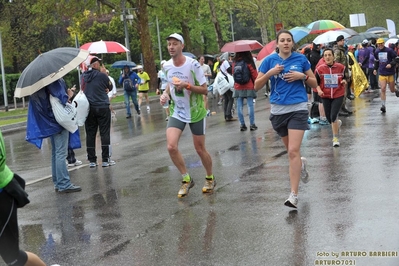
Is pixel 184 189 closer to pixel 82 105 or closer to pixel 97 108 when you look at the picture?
pixel 82 105

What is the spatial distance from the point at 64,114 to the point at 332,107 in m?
4.88

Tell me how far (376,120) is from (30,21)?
32.7 m

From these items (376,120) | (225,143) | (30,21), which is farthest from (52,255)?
(30,21)

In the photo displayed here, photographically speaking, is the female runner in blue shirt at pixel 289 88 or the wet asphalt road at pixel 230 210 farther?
the female runner in blue shirt at pixel 289 88

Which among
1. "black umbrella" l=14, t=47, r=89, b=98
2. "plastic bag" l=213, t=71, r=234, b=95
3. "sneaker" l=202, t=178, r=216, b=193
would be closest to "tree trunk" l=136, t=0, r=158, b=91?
"plastic bag" l=213, t=71, r=234, b=95

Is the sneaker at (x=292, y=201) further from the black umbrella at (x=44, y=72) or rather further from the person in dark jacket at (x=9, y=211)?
the black umbrella at (x=44, y=72)

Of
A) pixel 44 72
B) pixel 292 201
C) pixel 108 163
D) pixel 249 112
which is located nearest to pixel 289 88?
pixel 292 201

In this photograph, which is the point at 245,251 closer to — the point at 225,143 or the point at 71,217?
the point at 71,217

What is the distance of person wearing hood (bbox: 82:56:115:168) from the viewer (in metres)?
12.1

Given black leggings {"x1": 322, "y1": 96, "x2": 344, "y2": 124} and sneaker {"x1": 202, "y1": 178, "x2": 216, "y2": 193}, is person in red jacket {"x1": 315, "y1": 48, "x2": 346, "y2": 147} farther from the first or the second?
sneaker {"x1": 202, "y1": 178, "x2": 216, "y2": 193}

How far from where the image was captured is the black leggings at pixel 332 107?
12423mm

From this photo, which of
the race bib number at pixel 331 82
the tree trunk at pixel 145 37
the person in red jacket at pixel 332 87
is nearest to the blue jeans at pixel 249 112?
the person in red jacket at pixel 332 87

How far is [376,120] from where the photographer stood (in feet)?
51.2

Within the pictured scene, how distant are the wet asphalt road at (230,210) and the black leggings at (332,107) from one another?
1.63 ft
